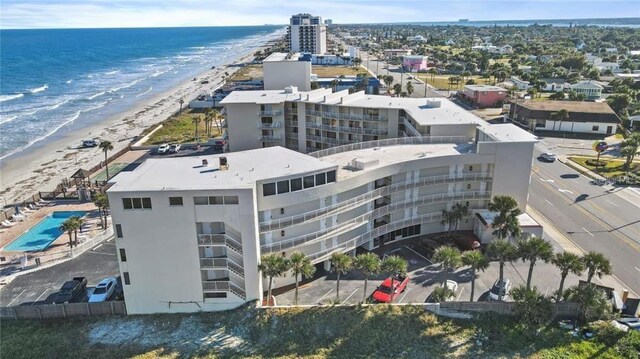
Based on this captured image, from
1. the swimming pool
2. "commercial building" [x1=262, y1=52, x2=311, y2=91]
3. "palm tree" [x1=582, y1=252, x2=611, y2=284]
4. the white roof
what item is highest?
"commercial building" [x1=262, y1=52, x2=311, y2=91]

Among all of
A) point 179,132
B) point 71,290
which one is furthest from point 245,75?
point 71,290

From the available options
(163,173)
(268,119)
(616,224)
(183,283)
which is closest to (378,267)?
(183,283)

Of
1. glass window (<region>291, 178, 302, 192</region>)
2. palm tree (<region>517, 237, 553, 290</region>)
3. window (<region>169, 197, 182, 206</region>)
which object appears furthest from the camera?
glass window (<region>291, 178, 302, 192</region>)

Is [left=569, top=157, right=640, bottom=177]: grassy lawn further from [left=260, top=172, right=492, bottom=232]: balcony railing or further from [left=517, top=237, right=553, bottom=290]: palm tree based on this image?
[left=517, top=237, right=553, bottom=290]: palm tree

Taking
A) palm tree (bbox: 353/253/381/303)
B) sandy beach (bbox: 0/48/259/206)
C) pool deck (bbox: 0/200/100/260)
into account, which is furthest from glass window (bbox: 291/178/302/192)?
sandy beach (bbox: 0/48/259/206)

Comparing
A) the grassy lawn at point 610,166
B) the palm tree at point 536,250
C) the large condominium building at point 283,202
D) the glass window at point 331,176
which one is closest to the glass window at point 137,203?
the large condominium building at point 283,202
